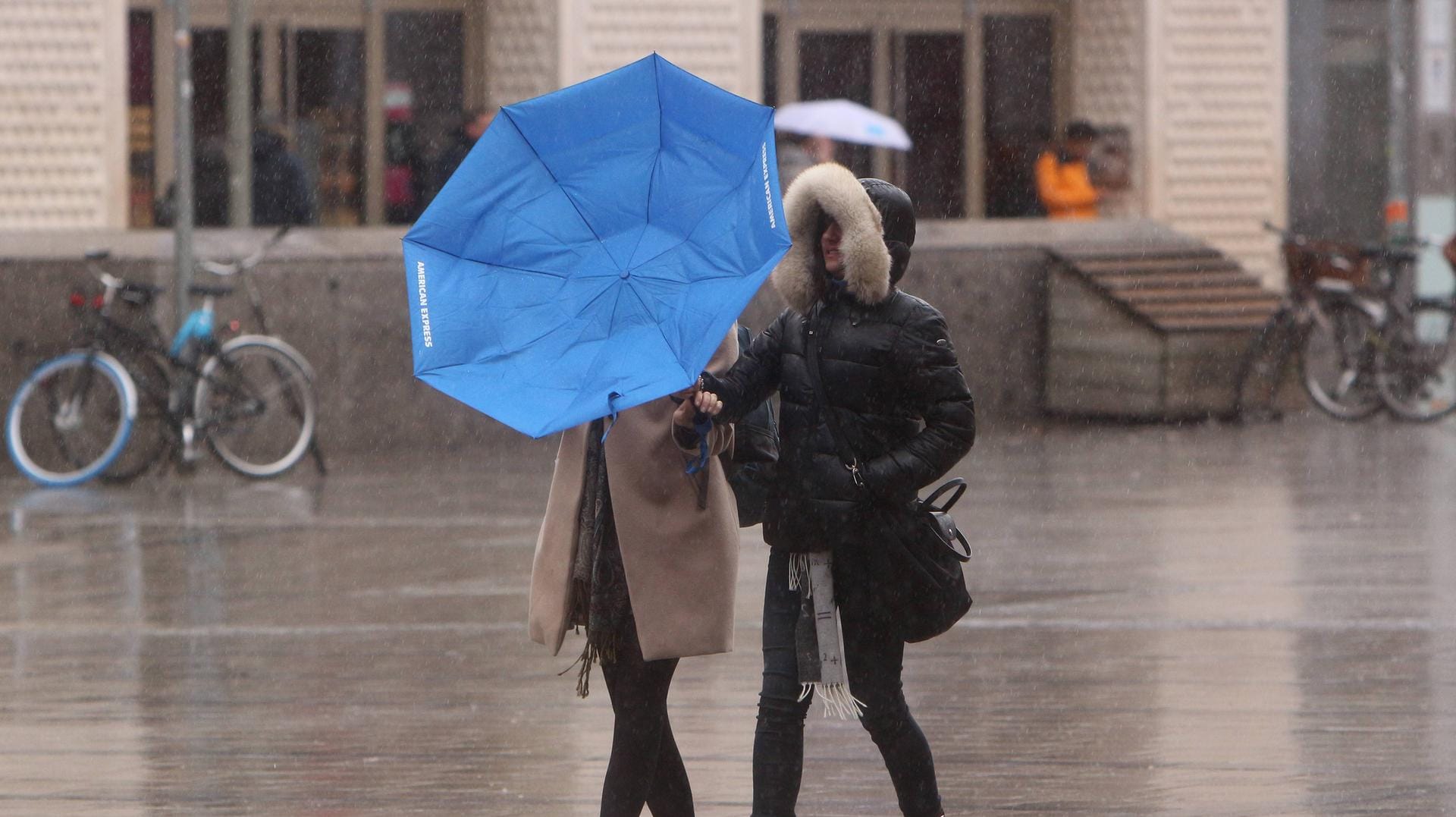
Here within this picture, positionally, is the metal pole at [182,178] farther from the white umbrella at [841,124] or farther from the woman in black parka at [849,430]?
Result: the woman in black parka at [849,430]

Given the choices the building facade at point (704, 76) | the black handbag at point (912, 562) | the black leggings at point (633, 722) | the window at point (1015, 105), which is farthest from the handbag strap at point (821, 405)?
the window at point (1015, 105)

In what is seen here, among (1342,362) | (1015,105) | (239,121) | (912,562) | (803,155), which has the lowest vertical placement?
(1342,362)

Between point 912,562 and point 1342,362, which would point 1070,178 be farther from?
point 912,562

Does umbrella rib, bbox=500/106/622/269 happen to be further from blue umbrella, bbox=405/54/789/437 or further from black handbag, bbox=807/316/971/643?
black handbag, bbox=807/316/971/643

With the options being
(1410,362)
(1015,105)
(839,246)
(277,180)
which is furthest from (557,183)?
(1015,105)

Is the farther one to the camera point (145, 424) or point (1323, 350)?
point (1323, 350)

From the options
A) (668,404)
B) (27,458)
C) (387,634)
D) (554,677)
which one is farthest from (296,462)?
(668,404)

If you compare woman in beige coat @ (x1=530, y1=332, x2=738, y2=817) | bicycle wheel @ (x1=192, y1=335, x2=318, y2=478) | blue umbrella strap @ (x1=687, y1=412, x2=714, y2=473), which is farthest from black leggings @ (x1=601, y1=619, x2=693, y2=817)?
bicycle wheel @ (x1=192, y1=335, x2=318, y2=478)

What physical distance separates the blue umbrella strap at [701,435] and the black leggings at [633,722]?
0.35m

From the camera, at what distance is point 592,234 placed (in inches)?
180

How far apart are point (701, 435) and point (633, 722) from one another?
0.63 m

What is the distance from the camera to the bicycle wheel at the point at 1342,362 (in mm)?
16047

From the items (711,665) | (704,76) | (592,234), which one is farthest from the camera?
(704,76)

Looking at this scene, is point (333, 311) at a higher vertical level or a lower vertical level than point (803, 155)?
lower
